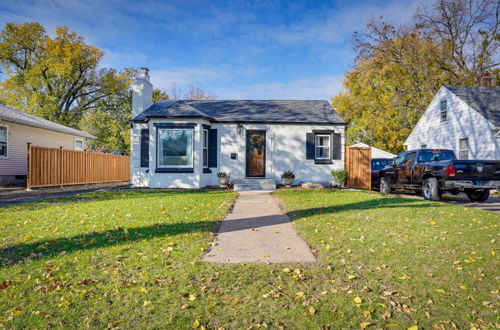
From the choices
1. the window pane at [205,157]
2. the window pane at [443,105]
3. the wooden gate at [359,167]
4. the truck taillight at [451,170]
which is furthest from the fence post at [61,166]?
the window pane at [443,105]

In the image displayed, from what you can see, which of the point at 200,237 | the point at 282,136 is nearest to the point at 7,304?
the point at 200,237

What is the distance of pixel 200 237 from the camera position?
5.09 m

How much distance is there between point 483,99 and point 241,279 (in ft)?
64.8

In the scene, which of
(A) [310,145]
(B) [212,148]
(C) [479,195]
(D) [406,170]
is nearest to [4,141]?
(B) [212,148]

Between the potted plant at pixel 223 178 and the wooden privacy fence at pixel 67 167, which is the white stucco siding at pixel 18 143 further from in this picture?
the potted plant at pixel 223 178

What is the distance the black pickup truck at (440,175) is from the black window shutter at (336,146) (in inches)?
108

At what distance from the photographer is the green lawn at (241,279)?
2.59 m

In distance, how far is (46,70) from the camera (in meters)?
30.5

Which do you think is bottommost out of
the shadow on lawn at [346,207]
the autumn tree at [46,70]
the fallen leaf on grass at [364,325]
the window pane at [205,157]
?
the fallen leaf on grass at [364,325]

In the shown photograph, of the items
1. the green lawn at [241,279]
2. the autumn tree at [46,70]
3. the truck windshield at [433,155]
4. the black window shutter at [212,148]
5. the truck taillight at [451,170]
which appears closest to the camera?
the green lawn at [241,279]

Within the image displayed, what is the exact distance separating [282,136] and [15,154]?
50.4 feet

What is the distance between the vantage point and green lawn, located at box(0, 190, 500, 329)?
2588 mm

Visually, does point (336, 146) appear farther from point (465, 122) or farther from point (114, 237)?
point (114, 237)

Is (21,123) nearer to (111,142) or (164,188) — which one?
(164,188)
